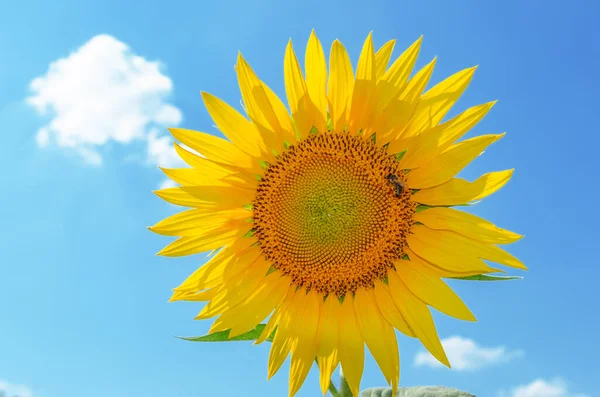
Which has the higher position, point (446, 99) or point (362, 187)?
point (446, 99)

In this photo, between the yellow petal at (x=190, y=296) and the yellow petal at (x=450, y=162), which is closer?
the yellow petal at (x=450, y=162)

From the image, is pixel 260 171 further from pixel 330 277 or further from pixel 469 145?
pixel 469 145

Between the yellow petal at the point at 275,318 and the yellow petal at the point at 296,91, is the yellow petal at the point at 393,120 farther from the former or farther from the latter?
the yellow petal at the point at 275,318

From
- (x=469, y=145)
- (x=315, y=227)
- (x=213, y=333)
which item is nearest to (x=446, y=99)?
(x=469, y=145)

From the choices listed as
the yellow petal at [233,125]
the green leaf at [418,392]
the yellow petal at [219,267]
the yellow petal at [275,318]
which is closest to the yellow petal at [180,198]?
the yellow petal at [219,267]

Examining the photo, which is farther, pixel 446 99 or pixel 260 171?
pixel 260 171

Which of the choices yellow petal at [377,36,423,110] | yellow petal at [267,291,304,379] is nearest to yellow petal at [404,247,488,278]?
yellow petal at [267,291,304,379]
